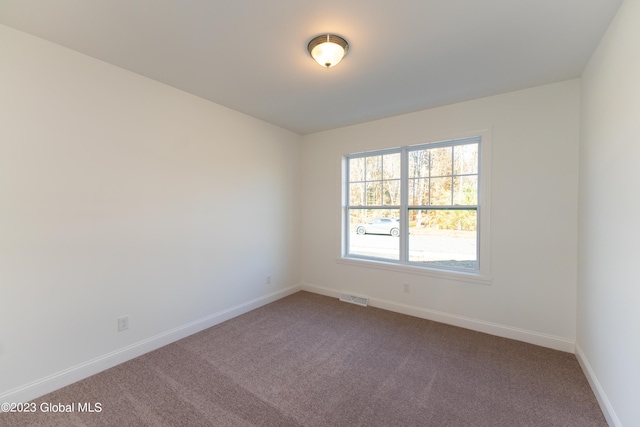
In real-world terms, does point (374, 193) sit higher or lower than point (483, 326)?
higher

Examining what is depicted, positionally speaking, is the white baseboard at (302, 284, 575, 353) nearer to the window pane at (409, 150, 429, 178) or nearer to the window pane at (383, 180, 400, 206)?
the window pane at (383, 180, 400, 206)

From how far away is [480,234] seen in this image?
3.04 metres

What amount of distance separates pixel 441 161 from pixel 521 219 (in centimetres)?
110

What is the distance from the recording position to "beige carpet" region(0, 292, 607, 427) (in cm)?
177

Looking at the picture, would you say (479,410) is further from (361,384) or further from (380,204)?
(380,204)

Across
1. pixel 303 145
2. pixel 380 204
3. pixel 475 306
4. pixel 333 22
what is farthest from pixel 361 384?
pixel 303 145

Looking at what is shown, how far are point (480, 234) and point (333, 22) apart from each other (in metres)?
2.67

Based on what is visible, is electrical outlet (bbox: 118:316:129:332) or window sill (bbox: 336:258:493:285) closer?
electrical outlet (bbox: 118:316:129:332)

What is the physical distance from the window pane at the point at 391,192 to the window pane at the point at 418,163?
0.25 m

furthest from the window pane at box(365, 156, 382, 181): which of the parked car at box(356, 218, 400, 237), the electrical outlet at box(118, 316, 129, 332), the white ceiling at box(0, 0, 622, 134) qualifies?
the electrical outlet at box(118, 316, 129, 332)

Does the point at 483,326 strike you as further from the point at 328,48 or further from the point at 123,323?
the point at 123,323

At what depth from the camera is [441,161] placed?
3.37m

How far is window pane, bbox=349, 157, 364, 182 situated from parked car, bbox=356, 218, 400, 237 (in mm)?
725

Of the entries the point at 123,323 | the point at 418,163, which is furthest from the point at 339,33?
the point at 123,323
